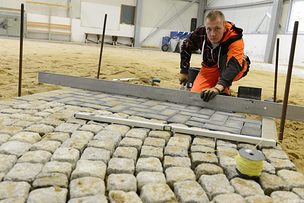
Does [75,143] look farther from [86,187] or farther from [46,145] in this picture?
[86,187]

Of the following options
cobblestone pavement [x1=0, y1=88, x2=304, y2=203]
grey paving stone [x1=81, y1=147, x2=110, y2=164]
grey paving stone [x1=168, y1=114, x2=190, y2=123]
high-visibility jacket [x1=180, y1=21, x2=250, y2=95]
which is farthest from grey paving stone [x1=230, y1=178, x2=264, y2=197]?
high-visibility jacket [x1=180, y1=21, x2=250, y2=95]

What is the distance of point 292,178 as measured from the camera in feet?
6.41

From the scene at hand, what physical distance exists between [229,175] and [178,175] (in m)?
0.35

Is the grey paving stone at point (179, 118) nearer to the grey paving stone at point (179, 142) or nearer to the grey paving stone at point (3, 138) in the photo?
the grey paving stone at point (179, 142)

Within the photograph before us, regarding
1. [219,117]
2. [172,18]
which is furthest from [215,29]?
[172,18]

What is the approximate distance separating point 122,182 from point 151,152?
494mm

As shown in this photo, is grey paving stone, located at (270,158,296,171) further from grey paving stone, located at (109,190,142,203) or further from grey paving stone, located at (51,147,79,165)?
grey paving stone, located at (51,147,79,165)

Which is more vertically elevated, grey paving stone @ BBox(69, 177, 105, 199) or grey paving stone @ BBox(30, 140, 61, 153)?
grey paving stone @ BBox(30, 140, 61, 153)

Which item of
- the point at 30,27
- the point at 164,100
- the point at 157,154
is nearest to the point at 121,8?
the point at 30,27

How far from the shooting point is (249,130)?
299 cm

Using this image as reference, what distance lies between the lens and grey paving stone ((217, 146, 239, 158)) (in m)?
2.26

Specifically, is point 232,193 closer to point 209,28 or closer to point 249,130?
point 249,130

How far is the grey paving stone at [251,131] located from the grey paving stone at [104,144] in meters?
1.30

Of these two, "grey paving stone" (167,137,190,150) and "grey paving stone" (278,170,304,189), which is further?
"grey paving stone" (167,137,190,150)
